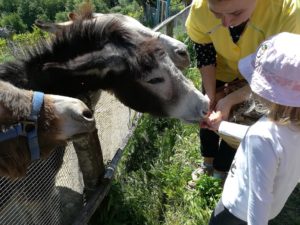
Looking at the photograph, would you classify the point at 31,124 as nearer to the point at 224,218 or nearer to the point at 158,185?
the point at 224,218

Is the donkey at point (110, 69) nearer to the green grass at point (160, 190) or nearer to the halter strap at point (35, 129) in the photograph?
the halter strap at point (35, 129)

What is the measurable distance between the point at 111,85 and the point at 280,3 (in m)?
1.30

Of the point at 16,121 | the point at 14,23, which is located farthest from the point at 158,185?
the point at 14,23

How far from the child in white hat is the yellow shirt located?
79cm

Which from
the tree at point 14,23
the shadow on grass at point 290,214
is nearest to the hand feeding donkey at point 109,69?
the shadow on grass at point 290,214

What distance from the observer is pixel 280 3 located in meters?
2.60

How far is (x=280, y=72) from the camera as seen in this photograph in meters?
1.68

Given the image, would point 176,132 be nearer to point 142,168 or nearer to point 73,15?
point 142,168

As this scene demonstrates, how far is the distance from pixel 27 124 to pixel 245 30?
160 centimetres

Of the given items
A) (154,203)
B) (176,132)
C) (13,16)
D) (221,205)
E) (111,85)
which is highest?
(111,85)

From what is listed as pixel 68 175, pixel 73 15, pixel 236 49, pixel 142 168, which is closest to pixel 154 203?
pixel 142 168

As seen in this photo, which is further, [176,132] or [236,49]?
[176,132]

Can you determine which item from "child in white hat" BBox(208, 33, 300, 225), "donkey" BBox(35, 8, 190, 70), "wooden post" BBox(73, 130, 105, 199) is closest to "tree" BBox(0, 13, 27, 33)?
"donkey" BBox(35, 8, 190, 70)

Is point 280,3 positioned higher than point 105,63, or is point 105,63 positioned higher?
point 280,3
